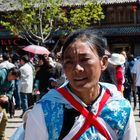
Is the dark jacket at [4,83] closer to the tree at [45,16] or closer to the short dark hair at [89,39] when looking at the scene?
the short dark hair at [89,39]

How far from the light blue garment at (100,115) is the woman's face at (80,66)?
112mm

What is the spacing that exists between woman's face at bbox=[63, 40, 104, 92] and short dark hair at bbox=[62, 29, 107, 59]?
0.03 metres

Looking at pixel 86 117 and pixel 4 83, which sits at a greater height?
pixel 86 117

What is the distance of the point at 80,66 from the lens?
2.29 metres

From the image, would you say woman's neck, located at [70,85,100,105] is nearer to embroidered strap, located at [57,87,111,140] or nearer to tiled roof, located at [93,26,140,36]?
embroidered strap, located at [57,87,111,140]

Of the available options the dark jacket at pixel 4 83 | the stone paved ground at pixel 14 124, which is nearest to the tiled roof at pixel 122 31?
the stone paved ground at pixel 14 124

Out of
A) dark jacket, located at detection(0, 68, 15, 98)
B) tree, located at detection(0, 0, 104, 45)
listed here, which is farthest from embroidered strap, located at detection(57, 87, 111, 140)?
tree, located at detection(0, 0, 104, 45)

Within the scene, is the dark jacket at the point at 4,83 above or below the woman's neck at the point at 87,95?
below

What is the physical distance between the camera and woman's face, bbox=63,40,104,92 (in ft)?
7.52

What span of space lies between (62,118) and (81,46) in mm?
353

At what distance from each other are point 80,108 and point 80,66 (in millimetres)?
203

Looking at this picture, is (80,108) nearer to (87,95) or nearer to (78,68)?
(87,95)

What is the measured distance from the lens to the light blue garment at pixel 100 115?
231 centimetres

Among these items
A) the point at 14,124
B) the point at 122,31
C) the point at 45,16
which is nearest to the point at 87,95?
the point at 14,124
